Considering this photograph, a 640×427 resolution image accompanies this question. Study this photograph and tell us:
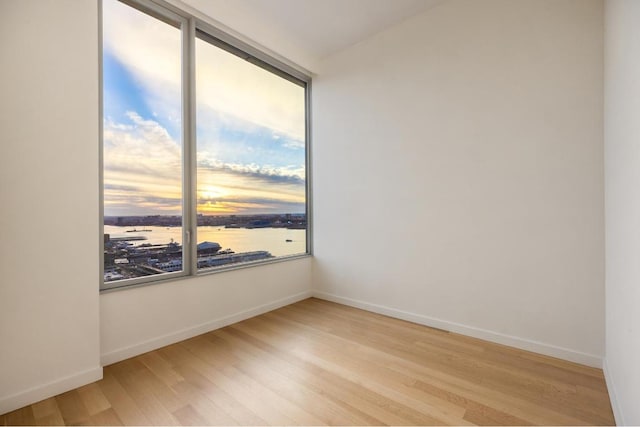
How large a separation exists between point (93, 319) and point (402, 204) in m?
2.83

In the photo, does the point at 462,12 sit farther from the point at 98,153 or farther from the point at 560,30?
the point at 98,153

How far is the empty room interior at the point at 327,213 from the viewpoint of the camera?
172cm

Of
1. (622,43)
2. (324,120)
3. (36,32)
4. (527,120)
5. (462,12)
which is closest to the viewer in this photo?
(622,43)

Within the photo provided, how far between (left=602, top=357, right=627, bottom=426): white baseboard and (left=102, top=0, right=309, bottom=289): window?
9.87 ft

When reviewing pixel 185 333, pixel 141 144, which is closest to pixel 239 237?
pixel 185 333

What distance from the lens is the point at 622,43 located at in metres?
1.50

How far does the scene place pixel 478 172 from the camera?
262 cm

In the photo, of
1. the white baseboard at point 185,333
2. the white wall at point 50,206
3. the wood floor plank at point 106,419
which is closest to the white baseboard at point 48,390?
the white wall at point 50,206

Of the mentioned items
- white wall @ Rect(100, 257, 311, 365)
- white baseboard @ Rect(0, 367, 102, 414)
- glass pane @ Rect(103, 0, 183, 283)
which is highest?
glass pane @ Rect(103, 0, 183, 283)

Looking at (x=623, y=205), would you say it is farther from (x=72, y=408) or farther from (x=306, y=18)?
(x=72, y=408)

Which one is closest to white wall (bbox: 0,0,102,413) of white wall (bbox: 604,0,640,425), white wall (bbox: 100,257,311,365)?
white wall (bbox: 100,257,311,365)

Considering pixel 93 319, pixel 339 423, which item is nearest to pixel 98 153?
pixel 93 319

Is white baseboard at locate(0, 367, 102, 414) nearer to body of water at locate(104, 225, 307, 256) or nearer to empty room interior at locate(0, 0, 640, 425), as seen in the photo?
empty room interior at locate(0, 0, 640, 425)

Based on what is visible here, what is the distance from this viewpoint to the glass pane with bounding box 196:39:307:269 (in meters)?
2.93
